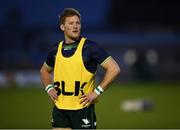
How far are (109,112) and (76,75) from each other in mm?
11486

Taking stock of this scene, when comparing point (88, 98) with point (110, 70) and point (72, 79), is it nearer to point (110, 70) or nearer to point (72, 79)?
point (72, 79)

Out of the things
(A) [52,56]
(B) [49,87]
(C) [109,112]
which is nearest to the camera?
(A) [52,56]

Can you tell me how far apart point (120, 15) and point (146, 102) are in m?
29.8

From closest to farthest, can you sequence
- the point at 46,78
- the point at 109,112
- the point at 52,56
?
1. the point at 52,56
2. the point at 46,78
3. the point at 109,112

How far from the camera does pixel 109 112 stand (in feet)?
63.4

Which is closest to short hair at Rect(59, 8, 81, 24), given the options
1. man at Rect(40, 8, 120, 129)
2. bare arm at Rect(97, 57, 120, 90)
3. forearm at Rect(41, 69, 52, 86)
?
man at Rect(40, 8, 120, 129)

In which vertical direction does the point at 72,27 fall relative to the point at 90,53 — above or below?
above

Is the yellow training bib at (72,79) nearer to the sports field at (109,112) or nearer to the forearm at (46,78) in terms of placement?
the forearm at (46,78)

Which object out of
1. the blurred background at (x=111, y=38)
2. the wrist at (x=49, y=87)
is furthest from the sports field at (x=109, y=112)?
the wrist at (x=49, y=87)

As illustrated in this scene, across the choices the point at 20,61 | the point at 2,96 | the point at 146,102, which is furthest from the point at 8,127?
the point at 20,61

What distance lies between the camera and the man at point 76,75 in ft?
25.9

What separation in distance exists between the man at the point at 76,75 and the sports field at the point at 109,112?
714 cm

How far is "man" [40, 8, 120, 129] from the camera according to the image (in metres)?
7.90

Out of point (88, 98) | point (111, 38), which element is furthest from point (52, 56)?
point (111, 38)
